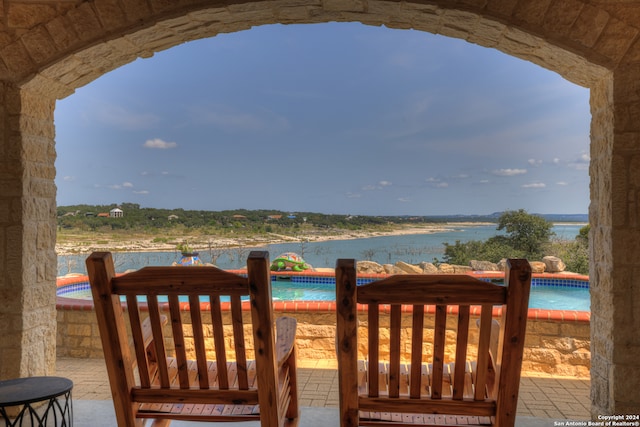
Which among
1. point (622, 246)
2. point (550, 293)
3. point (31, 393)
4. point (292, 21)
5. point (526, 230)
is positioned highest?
point (292, 21)

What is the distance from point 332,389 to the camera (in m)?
3.33

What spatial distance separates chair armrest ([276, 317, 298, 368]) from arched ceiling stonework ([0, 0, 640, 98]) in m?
1.59

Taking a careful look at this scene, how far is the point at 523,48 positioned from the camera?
2.30 meters

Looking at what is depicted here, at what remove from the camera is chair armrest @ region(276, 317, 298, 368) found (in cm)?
170

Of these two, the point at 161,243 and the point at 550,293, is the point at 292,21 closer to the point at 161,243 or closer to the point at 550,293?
the point at 550,293

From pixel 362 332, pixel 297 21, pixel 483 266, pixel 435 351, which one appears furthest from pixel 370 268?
pixel 435 351

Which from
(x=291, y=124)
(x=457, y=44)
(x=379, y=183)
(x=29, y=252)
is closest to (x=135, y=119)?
(x=291, y=124)

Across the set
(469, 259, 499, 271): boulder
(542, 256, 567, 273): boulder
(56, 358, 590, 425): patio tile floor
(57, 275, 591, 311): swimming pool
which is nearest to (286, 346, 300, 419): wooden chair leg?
(56, 358, 590, 425): patio tile floor

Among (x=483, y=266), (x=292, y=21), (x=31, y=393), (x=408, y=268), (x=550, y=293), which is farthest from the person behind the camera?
(x=483, y=266)

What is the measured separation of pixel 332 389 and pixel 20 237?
2.30 m

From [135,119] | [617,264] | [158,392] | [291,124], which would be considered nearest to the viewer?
[158,392]

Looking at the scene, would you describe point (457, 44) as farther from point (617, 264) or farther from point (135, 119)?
point (617, 264)

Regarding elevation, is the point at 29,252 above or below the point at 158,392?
above

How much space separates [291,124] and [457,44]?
1184cm
